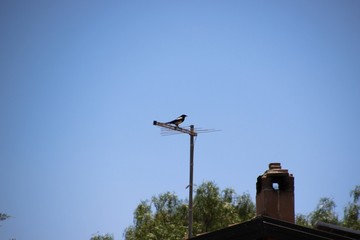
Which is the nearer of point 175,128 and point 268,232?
point 268,232

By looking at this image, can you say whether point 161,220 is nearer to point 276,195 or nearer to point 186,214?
point 186,214

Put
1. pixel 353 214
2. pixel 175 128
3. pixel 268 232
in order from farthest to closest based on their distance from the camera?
pixel 353 214
pixel 175 128
pixel 268 232

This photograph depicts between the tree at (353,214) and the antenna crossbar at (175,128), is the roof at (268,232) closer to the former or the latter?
the antenna crossbar at (175,128)

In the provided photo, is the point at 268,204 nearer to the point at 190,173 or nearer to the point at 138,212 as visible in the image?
the point at 190,173

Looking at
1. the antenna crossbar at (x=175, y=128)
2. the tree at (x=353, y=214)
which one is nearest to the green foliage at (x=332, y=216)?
the tree at (x=353, y=214)

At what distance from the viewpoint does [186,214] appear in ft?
133

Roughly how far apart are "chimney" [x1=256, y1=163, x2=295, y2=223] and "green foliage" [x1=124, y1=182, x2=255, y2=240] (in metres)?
26.0

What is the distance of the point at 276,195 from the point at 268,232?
3.65 m

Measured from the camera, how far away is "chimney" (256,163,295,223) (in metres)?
11.3

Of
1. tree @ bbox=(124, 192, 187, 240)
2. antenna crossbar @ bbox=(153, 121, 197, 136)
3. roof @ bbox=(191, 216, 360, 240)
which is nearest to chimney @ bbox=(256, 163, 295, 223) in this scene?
roof @ bbox=(191, 216, 360, 240)

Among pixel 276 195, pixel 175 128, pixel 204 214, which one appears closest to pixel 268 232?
pixel 276 195

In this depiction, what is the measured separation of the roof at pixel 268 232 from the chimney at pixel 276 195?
3.13 m

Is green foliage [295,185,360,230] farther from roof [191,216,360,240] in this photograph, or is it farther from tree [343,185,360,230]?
roof [191,216,360,240]

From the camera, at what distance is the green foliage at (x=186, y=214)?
125ft
